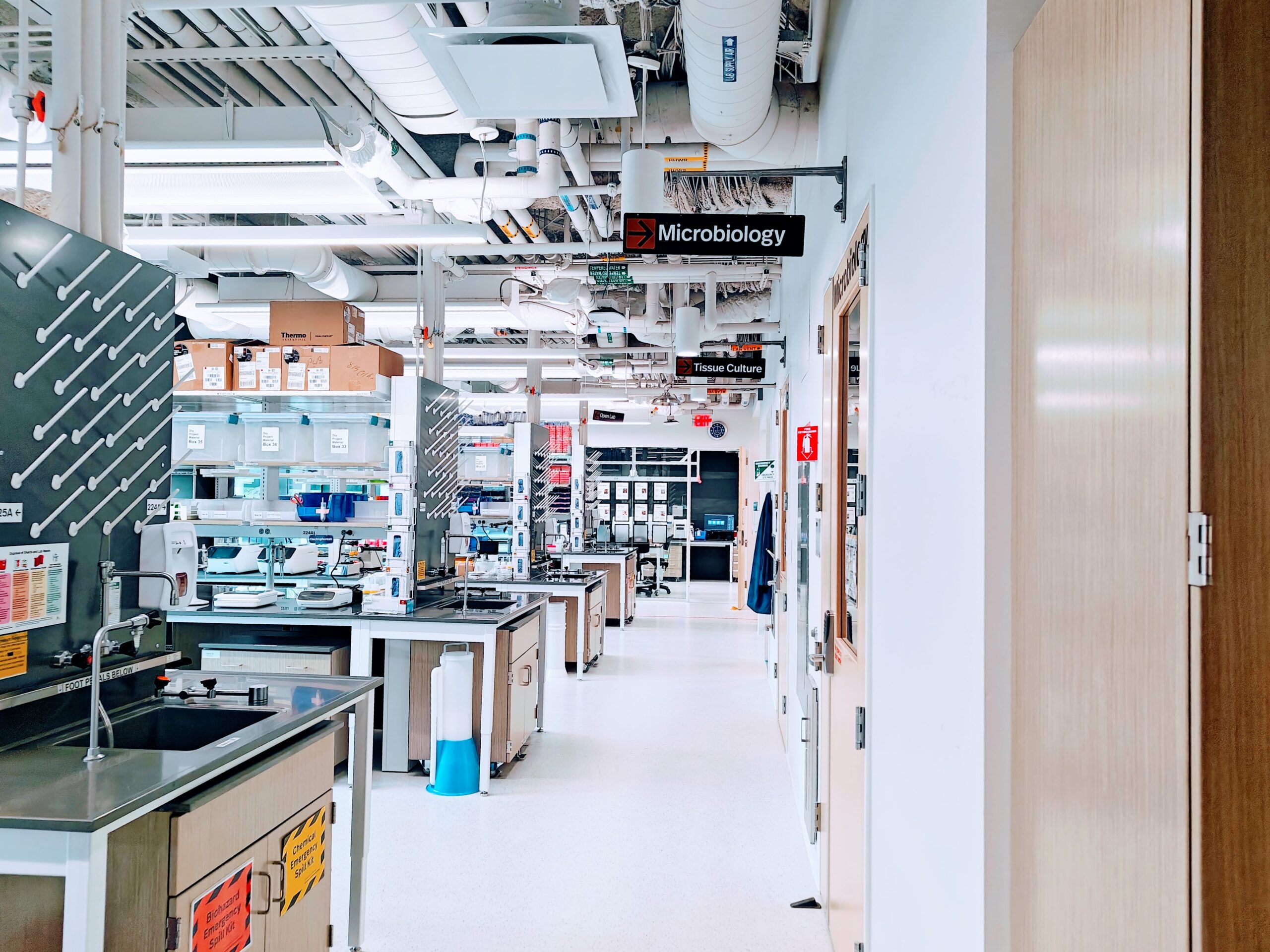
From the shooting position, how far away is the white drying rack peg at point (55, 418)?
2434 mm

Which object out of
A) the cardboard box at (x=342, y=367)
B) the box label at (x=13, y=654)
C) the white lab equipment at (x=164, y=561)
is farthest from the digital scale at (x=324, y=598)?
the box label at (x=13, y=654)

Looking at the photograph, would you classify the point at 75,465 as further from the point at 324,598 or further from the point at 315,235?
the point at 315,235

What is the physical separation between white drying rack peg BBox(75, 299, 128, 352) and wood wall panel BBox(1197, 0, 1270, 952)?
109 inches

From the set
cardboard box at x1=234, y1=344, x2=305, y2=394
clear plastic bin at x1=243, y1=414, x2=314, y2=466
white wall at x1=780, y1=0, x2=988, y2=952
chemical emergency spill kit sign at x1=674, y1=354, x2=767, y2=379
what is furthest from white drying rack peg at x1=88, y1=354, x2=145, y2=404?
chemical emergency spill kit sign at x1=674, y1=354, x2=767, y2=379

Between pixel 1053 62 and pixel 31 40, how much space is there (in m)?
5.01

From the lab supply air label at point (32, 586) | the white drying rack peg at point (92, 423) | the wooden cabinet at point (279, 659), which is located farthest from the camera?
the wooden cabinet at point (279, 659)

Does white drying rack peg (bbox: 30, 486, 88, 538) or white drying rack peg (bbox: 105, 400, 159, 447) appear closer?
white drying rack peg (bbox: 30, 486, 88, 538)

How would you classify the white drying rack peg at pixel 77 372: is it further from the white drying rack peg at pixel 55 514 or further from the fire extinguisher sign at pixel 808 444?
the fire extinguisher sign at pixel 808 444

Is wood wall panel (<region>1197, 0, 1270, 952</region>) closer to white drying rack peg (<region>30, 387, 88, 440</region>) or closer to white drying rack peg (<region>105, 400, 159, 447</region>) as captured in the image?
white drying rack peg (<region>30, 387, 88, 440</region>)

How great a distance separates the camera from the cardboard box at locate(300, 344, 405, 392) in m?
6.61

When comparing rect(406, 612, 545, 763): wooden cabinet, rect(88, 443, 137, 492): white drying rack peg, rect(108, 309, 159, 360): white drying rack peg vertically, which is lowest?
rect(406, 612, 545, 763): wooden cabinet

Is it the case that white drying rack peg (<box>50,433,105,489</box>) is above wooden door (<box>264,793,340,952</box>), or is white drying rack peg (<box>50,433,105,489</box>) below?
above

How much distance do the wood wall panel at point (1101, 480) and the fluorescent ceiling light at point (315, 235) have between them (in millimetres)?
4470

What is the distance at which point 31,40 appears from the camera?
4.41 m
